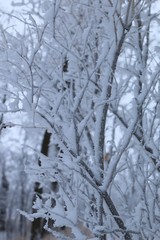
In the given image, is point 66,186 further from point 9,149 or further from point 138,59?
point 9,149

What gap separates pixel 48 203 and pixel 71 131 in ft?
2.23

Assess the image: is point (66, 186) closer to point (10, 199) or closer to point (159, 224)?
point (159, 224)

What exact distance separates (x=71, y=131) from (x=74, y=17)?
6.23 ft

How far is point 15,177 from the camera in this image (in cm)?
A: 5281

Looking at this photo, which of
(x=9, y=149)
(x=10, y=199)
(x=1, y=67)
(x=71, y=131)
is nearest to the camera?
(x=71, y=131)

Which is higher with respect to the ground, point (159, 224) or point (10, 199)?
point (10, 199)

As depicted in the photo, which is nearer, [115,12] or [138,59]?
[115,12]

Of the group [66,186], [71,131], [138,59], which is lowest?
[66,186]

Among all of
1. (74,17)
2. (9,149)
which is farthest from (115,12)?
(9,149)

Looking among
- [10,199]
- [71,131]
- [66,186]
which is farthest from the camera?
[10,199]

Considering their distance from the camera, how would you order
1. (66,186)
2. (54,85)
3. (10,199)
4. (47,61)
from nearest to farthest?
(66,186) < (54,85) < (47,61) < (10,199)

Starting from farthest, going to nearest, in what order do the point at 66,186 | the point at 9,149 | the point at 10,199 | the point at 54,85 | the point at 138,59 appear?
the point at 10,199, the point at 9,149, the point at 138,59, the point at 54,85, the point at 66,186

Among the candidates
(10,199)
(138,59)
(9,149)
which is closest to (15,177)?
(10,199)

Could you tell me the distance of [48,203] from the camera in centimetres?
336
